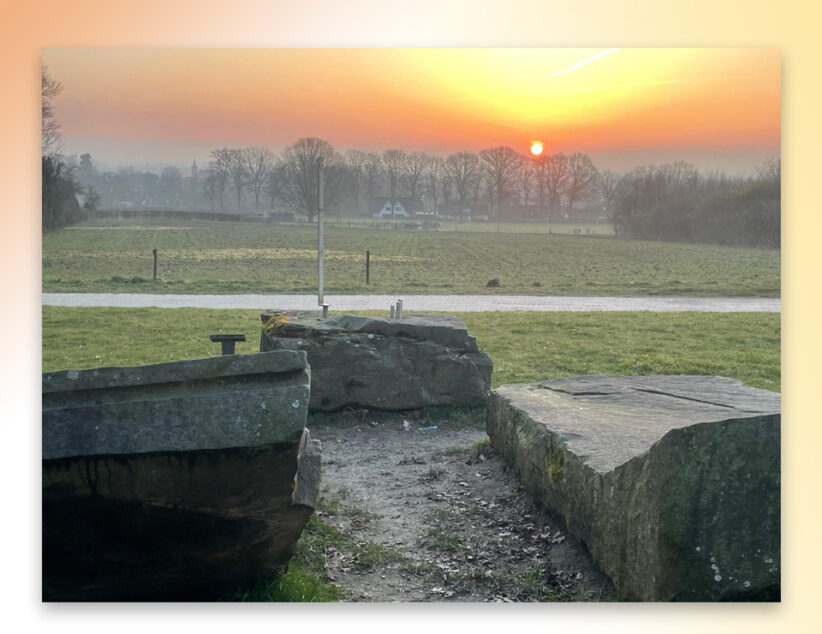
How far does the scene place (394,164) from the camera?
623 centimetres

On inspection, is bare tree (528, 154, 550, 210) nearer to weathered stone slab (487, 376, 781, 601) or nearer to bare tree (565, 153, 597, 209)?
bare tree (565, 153, 597, 209)

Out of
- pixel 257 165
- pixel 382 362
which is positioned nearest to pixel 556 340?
pixel 382 362

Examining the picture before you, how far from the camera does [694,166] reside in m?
6.15

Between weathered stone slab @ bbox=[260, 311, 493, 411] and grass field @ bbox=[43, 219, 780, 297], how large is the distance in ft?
2.49

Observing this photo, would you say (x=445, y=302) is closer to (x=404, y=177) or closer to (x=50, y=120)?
(x=404, y=177)

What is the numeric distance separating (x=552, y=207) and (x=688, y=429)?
10.3 ft

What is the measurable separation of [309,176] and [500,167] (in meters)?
1.44

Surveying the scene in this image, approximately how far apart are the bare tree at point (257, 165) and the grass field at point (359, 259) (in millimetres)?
382

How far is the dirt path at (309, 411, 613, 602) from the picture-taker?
13.9 feet

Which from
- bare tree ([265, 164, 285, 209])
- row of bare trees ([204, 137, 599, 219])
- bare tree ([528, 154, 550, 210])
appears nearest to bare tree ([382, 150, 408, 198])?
row of bare trees ([204, 137, 599, 219])

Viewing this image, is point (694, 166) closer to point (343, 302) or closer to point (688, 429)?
point (688, 429)

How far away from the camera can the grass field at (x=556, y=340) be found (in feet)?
23.9
